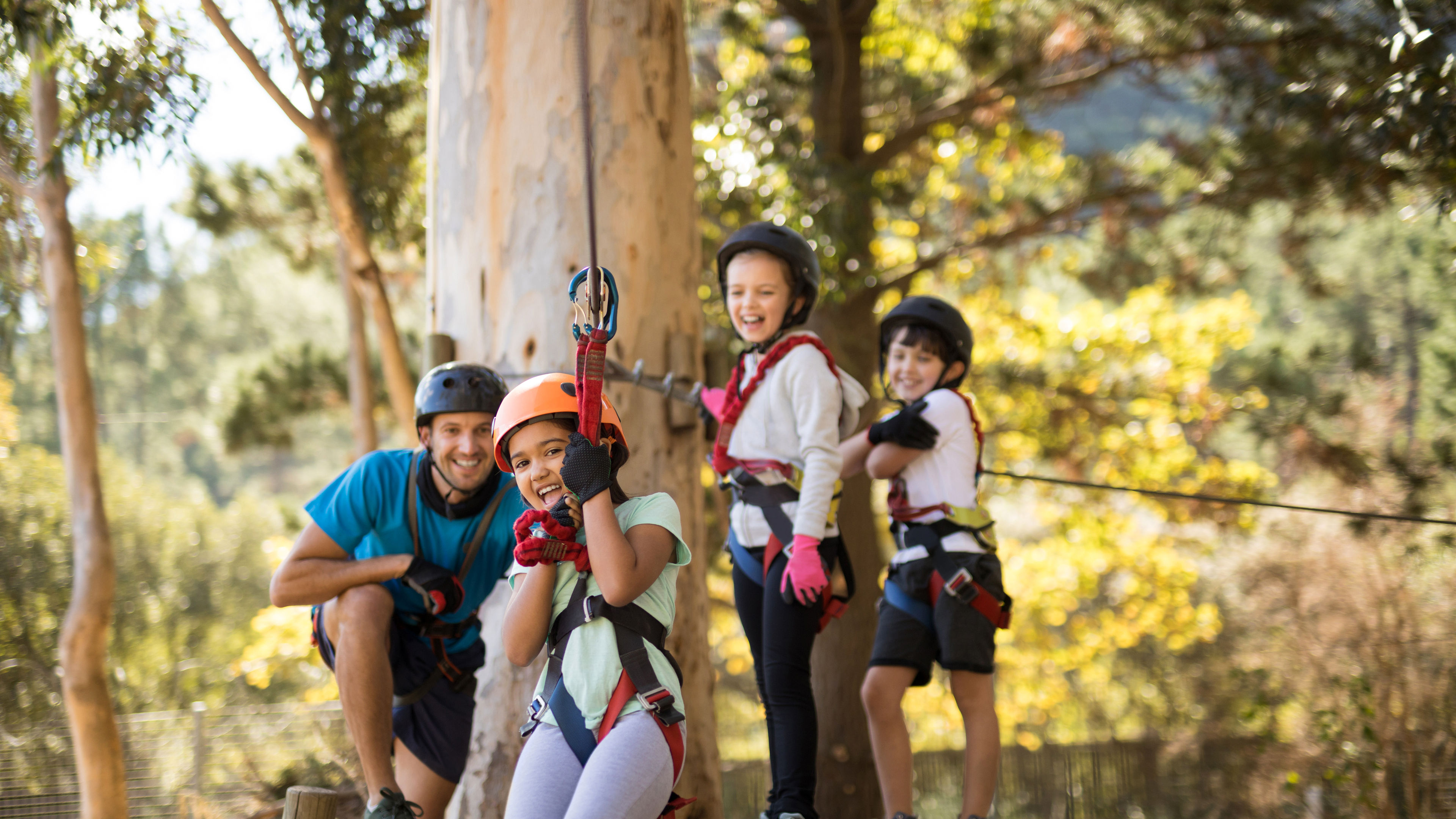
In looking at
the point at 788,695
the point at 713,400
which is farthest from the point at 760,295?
the point at 788,695

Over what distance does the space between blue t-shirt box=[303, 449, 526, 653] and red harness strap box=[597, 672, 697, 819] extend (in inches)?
35.9

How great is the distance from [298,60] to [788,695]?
6225mm

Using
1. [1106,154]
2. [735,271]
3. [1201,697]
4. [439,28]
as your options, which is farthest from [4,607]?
[1201,697]

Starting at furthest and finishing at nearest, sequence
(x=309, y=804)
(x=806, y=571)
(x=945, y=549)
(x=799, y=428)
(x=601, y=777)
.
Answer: (x=945, y=549) < (x=799, y=428) < (x=806, y=571) < (x=309, y=804) < (x=601, y=777)

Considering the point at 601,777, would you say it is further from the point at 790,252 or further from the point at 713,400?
the point at 790,252

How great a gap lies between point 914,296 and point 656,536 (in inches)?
73.3

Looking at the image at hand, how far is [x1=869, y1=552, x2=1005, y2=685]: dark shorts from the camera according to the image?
3.27 meters

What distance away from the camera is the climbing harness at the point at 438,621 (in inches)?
121

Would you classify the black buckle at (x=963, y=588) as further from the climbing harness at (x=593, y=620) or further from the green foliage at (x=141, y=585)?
the green foliage at (x=141, y=585)

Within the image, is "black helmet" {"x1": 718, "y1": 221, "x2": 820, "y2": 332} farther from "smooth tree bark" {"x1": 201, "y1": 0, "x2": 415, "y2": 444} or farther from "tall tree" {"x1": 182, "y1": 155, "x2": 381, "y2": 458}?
"tall tree" {"x1": 182, "y1": 155, "x2": 381, "y2": 458}

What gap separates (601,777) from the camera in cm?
205

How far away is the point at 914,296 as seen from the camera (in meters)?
3.78

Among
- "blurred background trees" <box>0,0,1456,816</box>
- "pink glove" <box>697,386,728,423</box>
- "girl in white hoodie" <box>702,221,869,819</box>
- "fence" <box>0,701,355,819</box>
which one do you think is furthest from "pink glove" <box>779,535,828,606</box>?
"fence" <box>0,701,355,819</box>

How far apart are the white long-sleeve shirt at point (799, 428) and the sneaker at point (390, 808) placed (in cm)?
126
